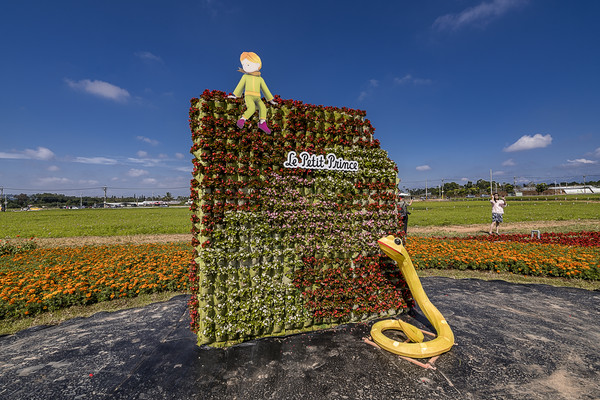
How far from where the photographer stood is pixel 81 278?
22.2 feet

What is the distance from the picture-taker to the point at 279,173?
450cm

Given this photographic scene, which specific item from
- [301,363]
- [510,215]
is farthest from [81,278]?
[510,215]

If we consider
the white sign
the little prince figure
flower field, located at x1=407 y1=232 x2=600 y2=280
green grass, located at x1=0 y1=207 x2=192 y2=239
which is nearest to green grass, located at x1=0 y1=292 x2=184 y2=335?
the white sign

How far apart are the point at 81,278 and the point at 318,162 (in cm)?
684

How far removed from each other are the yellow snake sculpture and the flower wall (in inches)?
26.1

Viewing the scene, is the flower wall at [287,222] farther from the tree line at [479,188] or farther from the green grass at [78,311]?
the tree line at [479,188]

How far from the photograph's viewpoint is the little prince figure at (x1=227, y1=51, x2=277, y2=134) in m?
4.26

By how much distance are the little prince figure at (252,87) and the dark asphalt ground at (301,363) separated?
3578 millimetres

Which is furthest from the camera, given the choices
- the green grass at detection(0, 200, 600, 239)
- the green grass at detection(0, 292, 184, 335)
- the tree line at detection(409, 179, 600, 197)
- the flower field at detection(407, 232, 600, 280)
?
the tree line at detection(409, 179, 600, 197)

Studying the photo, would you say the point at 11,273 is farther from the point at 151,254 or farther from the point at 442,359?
the point at 442,359

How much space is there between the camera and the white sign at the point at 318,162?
456cm

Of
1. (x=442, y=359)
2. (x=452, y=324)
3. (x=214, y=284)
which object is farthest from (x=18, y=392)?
(x=452, y=324)

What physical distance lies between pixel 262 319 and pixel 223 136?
3047 mm

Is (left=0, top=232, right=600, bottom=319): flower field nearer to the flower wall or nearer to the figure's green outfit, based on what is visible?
the flower wall
